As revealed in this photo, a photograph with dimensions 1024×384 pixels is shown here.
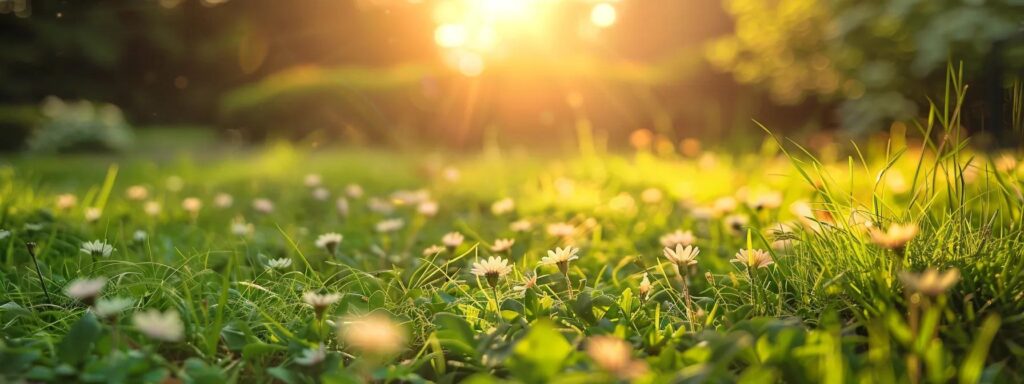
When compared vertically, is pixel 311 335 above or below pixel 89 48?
below

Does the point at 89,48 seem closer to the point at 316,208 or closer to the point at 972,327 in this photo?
the point at 316,208

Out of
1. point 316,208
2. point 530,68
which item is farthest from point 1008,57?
point 530,68

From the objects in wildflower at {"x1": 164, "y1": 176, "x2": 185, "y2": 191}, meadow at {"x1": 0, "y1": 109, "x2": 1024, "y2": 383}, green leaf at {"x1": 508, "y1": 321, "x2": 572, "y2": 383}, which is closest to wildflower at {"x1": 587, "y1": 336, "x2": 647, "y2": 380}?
meadow at {"x1": 0, "y1": 109, "x2": 1024, "y2": 383}

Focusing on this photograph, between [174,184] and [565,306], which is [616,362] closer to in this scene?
[565,306]

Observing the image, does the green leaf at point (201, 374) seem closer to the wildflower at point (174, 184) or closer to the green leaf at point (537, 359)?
the green leaf at point (537, 359)

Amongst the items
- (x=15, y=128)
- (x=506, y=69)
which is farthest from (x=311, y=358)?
(x=15, y=128)

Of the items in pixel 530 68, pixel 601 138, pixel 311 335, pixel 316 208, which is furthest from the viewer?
pixel 530 68
